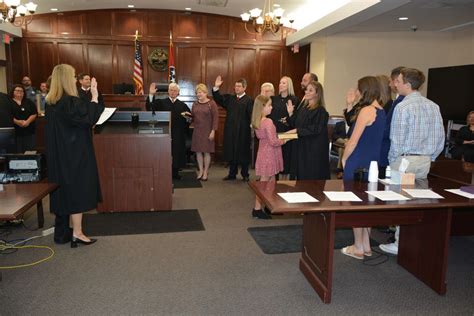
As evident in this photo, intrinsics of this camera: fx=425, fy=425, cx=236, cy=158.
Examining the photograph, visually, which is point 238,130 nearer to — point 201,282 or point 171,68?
point 171,68

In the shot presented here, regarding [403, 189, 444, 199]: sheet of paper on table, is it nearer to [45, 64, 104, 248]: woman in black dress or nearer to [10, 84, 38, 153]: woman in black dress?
[45, 64, 104, 248]: woman in black dress

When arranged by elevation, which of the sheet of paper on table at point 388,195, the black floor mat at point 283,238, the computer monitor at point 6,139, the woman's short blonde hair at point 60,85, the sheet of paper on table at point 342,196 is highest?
the woman's short blonde hair at point 60,85

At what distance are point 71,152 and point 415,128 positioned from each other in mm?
2889

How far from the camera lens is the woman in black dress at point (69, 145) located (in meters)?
3.62

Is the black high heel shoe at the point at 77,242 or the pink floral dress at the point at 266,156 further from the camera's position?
the pink floral dress at the point at 266,156

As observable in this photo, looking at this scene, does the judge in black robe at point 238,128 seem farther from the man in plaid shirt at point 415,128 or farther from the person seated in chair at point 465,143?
the man in plaid shirt at point 415,128

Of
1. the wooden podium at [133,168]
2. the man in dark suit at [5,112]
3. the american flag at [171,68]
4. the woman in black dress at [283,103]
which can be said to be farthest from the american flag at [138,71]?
the woman in black dress at [283,103]

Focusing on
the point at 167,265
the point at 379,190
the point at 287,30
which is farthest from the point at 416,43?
the point at 167,265

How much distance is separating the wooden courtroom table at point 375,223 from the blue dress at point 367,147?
0.35 metres

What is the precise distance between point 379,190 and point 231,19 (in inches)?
303

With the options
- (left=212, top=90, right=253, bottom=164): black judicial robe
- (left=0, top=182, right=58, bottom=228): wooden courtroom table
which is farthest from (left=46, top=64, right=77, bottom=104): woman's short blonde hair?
(left=212, top=90, right=253, bottom=164): black judicial robe

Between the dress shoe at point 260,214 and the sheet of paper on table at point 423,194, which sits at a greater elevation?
the sheet of paper on table at point 423,194

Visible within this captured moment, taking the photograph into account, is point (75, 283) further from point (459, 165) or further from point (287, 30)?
point (287, 30)

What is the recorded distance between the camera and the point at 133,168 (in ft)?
16.0
